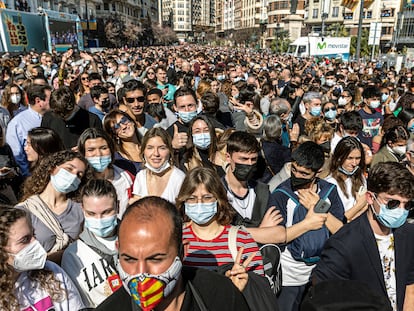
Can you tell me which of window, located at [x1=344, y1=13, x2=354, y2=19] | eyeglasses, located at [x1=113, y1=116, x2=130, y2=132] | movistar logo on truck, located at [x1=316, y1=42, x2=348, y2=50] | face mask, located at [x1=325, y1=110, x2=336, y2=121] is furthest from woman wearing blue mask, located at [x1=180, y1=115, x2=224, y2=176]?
window, located at [x1=344, y1=13, x2=354, y2=19]

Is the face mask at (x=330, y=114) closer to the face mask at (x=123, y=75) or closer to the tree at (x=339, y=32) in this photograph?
the face mask at (x=123, y=75)

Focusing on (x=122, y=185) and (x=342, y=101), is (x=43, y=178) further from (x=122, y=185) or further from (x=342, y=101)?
(x=342, y=101)

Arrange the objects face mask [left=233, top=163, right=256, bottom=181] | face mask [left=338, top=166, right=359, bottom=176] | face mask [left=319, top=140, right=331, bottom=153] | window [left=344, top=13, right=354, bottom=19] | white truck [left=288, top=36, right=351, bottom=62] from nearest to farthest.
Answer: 1. face mask [left=233, top=163, right=256, bottom=181]
2. face mask [left=338, top=166, right=359, bottom=176]
3. face mask [left=319, top=140, right=331, bottom=153]
4. white truck [left=288, top=36, right=351, bottom=62]
5. window [left=344, top=13, right=354, bottom=19]

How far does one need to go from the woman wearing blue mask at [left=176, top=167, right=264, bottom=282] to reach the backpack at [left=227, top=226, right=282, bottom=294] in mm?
32

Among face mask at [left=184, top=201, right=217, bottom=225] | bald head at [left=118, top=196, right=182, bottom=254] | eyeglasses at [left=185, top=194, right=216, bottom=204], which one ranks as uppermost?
bald head at [left=118, top=196, right=182, bottom=254]

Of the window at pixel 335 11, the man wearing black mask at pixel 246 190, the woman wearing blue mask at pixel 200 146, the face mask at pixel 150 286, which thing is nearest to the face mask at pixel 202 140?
the woman wearing blue mask at pixel 200 146

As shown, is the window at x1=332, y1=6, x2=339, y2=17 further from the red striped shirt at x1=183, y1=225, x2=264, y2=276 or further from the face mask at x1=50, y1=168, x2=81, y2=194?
the red striped shirt at x1=183, y1=225, x2=264, y2=276

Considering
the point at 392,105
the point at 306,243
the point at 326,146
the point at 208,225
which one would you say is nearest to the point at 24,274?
the point at 208,225

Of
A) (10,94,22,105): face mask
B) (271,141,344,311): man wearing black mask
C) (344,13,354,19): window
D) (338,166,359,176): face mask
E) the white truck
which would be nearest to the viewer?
(271,141,344,311): man wearing black mask

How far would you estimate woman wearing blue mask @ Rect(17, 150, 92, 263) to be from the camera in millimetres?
2793

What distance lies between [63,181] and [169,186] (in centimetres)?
102

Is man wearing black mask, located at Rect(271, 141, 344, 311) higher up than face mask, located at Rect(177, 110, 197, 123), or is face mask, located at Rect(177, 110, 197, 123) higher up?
face mask, located at Rect(177, 110, 197, 123)

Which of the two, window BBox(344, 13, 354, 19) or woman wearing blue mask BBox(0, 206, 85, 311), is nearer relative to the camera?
woman wearing blue mask BBox(0, 206, 85, 311)

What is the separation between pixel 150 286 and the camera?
165cm
